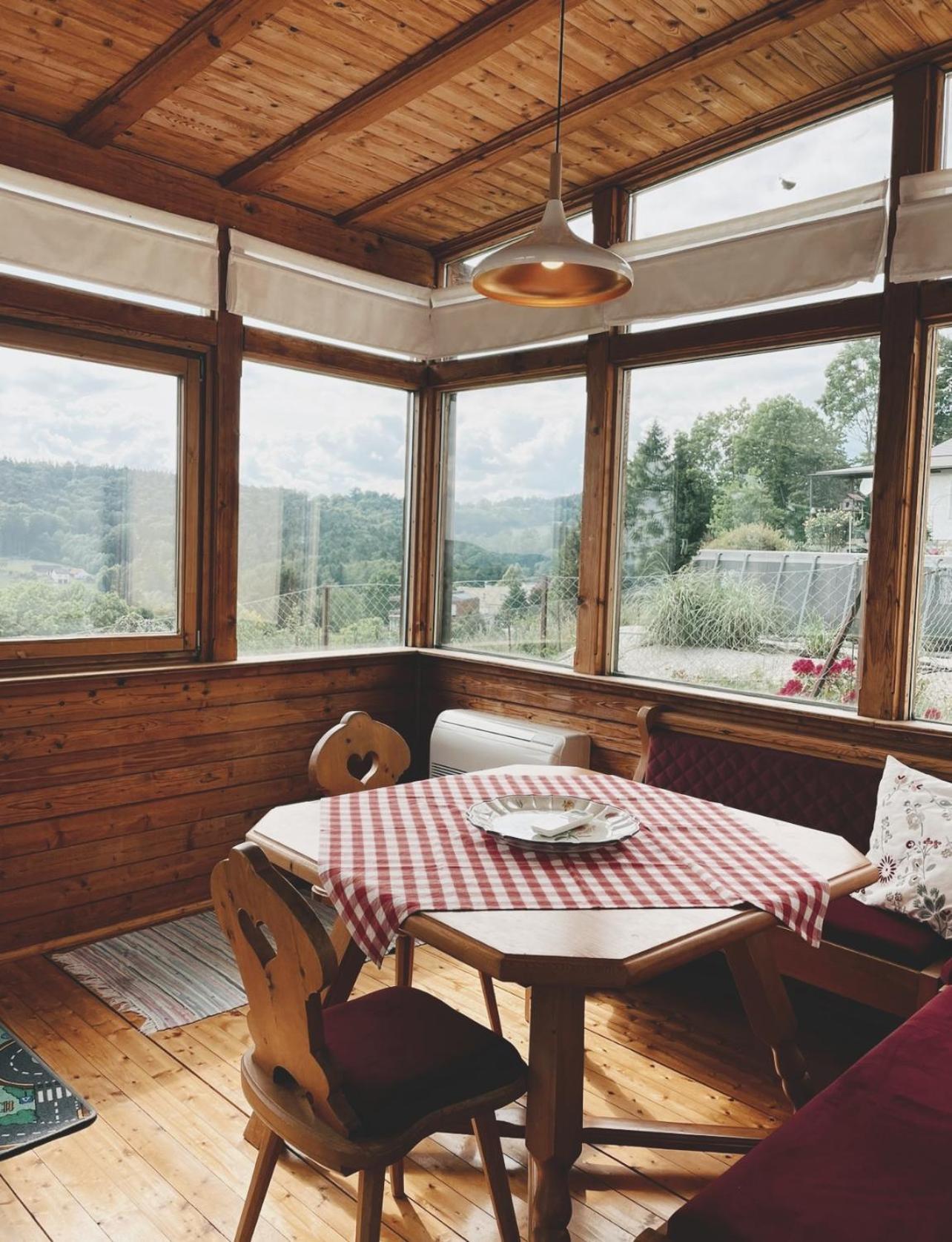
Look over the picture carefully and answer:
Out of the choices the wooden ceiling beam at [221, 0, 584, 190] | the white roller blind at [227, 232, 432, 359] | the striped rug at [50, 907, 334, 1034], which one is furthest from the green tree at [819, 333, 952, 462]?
the striped rug at [50, 907, 334, 1034]

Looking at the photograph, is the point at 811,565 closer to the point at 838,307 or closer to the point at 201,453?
the point at 838,307

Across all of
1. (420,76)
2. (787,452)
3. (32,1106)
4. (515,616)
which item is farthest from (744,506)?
(32,1106)

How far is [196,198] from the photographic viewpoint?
146 inches

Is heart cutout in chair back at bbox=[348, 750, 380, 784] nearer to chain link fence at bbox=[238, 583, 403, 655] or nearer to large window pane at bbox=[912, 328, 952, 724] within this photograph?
chain link fence at bbox=[238, 583, 403, 655]

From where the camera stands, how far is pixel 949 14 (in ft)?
8.88

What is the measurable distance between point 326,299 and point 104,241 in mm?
962

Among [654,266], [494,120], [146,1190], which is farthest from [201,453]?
[146,1190]

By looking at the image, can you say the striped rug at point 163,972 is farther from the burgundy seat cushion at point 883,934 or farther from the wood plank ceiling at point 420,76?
the wood plank ceiling at point 420,76

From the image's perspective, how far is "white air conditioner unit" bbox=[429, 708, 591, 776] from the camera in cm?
376

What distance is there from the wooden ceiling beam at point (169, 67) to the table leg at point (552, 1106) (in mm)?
2541

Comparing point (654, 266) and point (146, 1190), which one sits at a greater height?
point (654, 266)

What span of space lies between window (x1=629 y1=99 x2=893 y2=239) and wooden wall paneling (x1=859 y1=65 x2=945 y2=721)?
0.10 meters

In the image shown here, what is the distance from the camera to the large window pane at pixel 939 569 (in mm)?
2936

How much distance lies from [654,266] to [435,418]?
1.38 m
